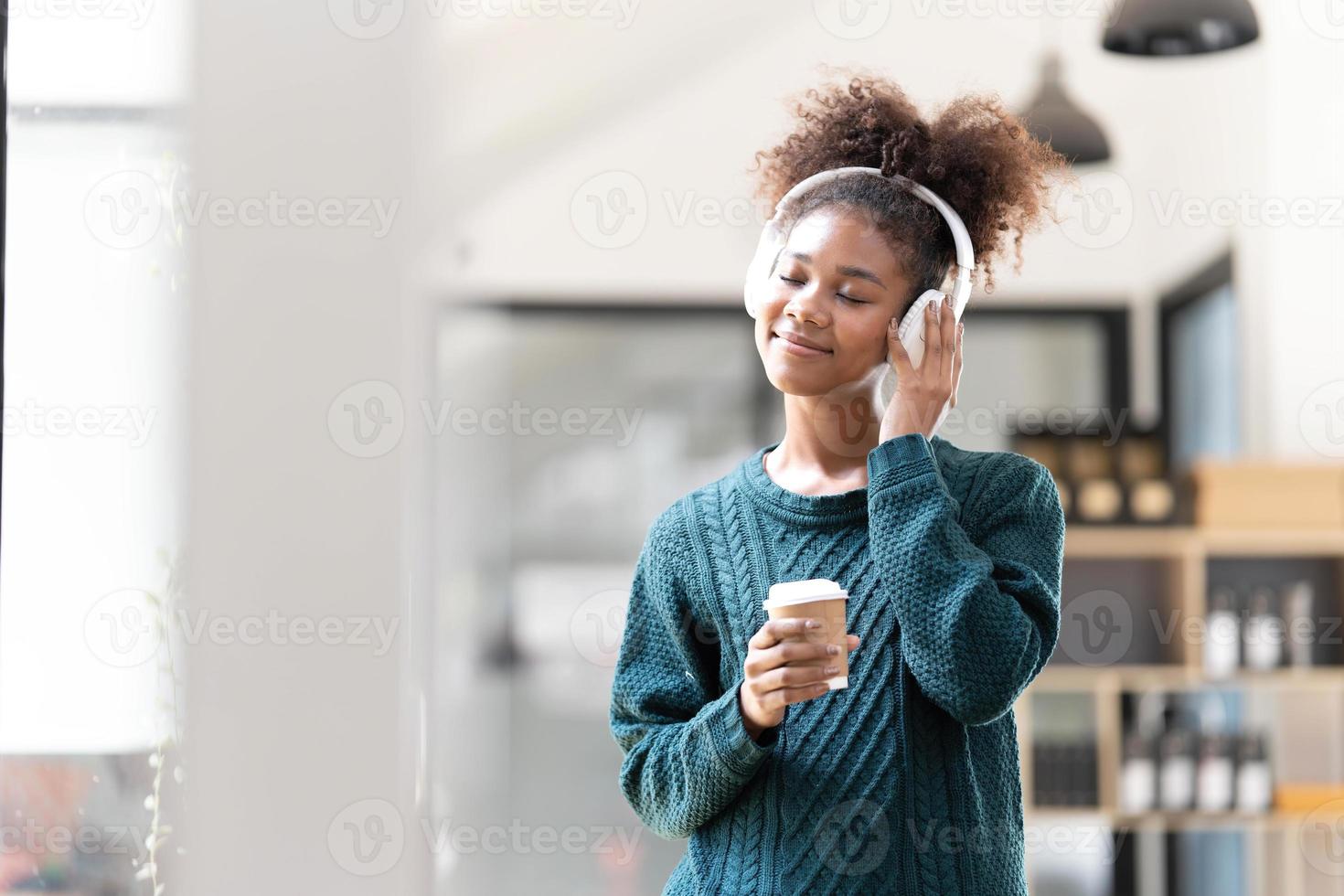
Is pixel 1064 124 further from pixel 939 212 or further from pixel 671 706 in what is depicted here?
pixel 671 706

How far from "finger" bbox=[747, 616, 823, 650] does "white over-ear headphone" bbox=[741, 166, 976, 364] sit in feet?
0.89

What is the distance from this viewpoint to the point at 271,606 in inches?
78.9

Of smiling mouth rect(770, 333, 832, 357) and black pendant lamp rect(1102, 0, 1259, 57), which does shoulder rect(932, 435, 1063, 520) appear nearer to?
smiling mouth rect(770, 333, 832, 357)

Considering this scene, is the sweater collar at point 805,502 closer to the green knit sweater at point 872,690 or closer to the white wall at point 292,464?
the green knit sweater at point 872,690

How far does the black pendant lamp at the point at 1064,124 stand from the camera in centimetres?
335

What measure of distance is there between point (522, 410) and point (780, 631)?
3.98 metres

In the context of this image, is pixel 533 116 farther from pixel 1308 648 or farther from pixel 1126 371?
pixel 1308 648

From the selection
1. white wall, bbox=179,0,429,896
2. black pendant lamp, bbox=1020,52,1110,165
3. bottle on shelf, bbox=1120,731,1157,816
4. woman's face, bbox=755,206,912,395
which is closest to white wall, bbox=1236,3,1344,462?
bottle on shelf, bbox=1120,731,1157,816

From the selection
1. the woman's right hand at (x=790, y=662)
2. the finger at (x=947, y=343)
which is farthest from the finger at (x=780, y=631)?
the finger at (x=947, y=343)

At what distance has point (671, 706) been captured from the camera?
4.16ft

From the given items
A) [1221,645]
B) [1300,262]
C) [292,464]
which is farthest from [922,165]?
[1300,262]

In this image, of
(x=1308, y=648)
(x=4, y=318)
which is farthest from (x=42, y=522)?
(x=1308, y=648)

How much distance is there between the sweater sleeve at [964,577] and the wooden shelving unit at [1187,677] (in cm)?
309

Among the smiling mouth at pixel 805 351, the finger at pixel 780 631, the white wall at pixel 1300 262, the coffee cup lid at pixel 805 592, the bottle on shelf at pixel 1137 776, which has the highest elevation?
the white wall at pixel 1300 262
